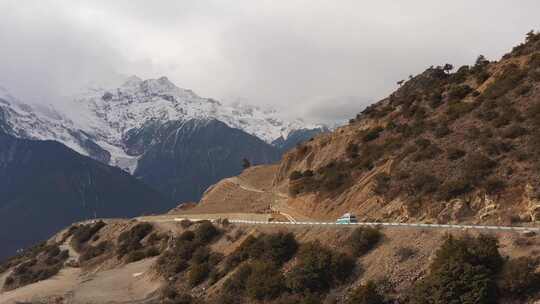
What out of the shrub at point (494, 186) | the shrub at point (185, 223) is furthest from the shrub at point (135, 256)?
the shrub at point (494, 186)

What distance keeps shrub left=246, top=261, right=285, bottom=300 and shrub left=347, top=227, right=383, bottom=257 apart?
14.1 feet

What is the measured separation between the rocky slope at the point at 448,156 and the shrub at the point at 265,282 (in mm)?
9146

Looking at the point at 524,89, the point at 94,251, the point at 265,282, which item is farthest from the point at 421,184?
the point at 94,251

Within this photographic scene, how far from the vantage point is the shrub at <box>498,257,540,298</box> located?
2338 cm

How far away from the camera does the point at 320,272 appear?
1230 inches

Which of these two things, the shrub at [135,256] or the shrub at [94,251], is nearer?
the shrub at [135,256]

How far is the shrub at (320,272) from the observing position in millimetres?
30969

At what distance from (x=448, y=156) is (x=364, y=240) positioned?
36.2 feet

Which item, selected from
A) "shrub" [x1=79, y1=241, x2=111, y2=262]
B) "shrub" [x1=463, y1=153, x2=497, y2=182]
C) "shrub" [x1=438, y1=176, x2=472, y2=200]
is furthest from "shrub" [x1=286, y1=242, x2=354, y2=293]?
"shrub" [x1=79, y1=241, x2=111, y2=262]

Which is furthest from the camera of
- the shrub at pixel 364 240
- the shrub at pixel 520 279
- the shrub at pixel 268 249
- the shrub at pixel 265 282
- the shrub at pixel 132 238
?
the shrub at pixel 132 238

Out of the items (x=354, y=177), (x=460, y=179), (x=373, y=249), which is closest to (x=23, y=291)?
(x=354, y=177)

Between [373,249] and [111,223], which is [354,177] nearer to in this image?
[373,249]

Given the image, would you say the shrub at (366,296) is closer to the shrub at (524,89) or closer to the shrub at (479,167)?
the shrub at (479,167)

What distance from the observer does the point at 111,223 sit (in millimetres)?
83250
